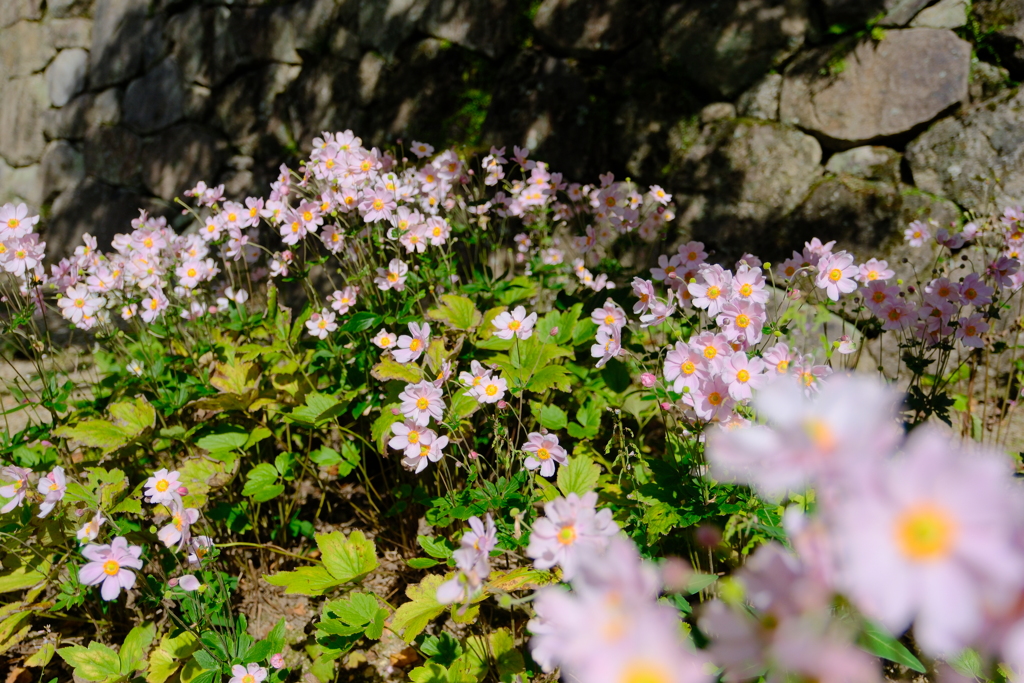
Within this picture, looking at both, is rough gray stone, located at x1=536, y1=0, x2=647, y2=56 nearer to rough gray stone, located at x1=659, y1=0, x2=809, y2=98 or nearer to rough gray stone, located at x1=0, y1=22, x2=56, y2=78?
rough gray stone, located at x1=659, y1=0, x2=809, y2=98

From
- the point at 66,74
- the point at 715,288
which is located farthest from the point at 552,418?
the point at 66,74

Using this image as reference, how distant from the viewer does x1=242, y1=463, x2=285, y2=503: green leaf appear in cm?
192

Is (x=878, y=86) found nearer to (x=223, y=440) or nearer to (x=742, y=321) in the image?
(x=742, y=321)

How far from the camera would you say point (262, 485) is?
6.47ft

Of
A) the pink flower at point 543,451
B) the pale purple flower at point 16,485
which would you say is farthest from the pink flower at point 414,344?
the pale purple flower at point 16,485

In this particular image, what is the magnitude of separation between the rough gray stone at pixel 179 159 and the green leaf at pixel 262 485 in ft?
10.4

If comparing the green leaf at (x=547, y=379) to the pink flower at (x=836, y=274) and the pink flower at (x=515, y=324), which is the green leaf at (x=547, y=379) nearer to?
the pink flower at (x=515, y=324)

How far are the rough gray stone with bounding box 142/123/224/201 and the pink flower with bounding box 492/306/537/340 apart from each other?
3.59 meters

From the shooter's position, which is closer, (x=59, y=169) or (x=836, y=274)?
(x=836, y=274)

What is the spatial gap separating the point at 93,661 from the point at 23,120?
18.7 feet

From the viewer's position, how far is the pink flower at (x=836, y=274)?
1.64 m

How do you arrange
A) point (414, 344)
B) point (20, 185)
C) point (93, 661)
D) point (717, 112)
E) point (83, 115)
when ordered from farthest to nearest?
1. point (20, 185)
2. point (83, 115)
3. point (717, 112)
4. point (414, 344)
5. point (93, 661)

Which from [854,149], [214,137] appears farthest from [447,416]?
[214,137]

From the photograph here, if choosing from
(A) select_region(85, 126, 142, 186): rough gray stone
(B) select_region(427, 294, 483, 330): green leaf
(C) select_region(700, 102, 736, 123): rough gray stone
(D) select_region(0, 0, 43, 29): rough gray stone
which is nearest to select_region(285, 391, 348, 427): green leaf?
(B) select_region(427, 294, 483, 330): green leaf
